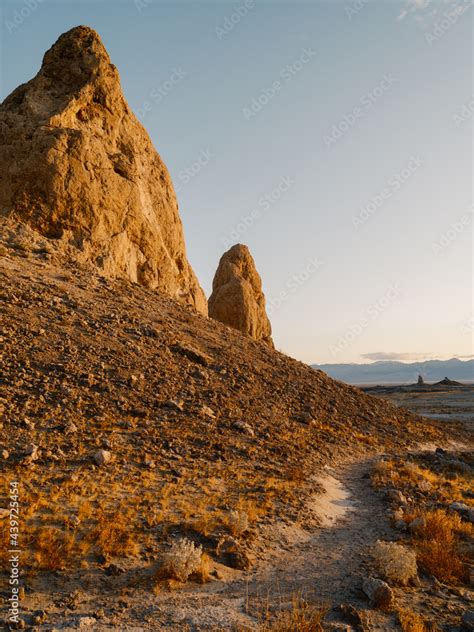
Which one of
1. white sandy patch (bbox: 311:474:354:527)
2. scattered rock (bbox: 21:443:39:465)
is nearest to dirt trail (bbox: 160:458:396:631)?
white sandy patch (bbox: 311:474:354:527)

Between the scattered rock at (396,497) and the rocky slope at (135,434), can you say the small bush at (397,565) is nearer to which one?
the rocky slope at (135,434)

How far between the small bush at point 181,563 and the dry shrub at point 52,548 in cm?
150

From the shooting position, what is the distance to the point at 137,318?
64.6 ft

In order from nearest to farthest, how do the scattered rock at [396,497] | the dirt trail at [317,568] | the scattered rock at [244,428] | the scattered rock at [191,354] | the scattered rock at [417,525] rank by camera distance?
the dirt trail at [317,568]
the scattered rock at [417,525]
the scattered rock at [396,497]
the scattered rock at [244,428]
the scattered rock at [191,354]

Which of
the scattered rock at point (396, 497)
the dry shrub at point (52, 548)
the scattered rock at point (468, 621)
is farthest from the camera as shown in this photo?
the scattered rock at point (396, 497)

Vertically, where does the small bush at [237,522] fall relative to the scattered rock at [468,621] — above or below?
above

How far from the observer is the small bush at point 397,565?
23.8 ft

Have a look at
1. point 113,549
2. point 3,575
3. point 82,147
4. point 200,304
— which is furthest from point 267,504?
point 200,304

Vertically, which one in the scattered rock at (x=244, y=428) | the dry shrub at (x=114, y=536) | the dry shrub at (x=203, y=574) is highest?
the scattered rock at (x=244, y=428)

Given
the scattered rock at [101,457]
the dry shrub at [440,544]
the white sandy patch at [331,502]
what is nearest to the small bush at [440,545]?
the dry shrub at [440,544]

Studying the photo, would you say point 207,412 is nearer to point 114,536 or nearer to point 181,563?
point 114,536

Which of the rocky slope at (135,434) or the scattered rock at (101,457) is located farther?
the scattered rock at (101,457)

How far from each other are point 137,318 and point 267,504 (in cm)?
1196

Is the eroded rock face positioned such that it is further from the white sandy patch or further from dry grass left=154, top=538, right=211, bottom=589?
dry grass left=154, top=538, right=211, bottom=589
